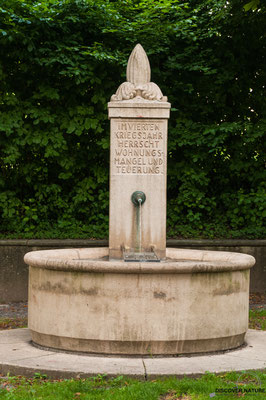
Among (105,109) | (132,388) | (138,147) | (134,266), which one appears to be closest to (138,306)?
(134,266)

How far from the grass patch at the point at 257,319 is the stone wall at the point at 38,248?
168 centimetres

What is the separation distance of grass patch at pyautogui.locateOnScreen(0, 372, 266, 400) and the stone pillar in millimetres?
2353

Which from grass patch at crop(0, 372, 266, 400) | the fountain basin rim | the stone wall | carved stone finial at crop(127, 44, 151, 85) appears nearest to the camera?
grass patch at crop(0, 372, 266, 400)

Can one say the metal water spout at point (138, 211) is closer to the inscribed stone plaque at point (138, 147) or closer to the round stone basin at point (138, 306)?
the inscribed stone plaque at point (138, 147)

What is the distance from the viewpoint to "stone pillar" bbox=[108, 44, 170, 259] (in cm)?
735

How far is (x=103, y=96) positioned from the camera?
36.0 feet

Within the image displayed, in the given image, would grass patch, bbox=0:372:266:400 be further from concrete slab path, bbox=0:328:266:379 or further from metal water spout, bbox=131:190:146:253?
metal water spout, bbox=131:190:146:253

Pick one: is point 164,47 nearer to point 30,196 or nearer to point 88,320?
point 30,196

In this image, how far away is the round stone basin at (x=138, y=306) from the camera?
5.75 m

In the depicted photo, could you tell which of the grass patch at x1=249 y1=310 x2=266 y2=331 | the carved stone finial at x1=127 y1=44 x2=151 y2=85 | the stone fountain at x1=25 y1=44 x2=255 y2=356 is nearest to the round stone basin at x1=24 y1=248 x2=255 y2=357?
the stone fountain at x1=25 y1=44 x2=255 y2=356

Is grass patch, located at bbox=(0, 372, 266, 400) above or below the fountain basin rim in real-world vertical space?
below

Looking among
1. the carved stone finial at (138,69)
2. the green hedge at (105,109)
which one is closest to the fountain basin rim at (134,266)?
the carved stone finial at (138,69)

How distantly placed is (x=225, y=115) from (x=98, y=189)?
2.82 meters

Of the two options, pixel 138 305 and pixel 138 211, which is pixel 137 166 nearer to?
pixel 138 211
